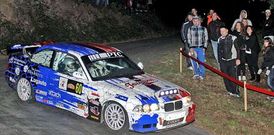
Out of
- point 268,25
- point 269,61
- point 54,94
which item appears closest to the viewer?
point 54,94

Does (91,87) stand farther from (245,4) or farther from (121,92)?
(245,4)

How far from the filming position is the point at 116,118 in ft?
29.5

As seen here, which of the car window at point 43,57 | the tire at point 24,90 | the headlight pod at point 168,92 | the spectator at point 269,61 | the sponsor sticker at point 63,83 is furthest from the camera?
the spectator at point 269,61

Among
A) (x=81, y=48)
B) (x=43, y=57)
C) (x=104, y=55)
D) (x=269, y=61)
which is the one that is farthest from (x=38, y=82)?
(x=269, y=61)

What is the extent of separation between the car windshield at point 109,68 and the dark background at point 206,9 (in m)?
22.7

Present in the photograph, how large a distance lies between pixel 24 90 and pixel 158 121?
380cm

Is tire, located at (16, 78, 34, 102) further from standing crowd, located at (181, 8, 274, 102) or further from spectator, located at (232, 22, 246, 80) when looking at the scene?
spectator, located at (232, 22, 246, 80)

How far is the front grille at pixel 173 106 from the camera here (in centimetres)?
894

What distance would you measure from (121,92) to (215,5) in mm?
35777

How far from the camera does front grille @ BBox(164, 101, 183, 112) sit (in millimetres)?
8938

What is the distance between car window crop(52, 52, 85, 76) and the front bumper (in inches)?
71.7

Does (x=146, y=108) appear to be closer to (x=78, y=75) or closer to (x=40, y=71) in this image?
(x=78, y=75)

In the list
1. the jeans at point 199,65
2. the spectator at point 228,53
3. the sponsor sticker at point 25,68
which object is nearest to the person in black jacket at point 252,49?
the jeans at point 199,65

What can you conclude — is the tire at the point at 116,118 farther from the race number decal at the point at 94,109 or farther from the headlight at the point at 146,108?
the headlight at the point at 146,108
